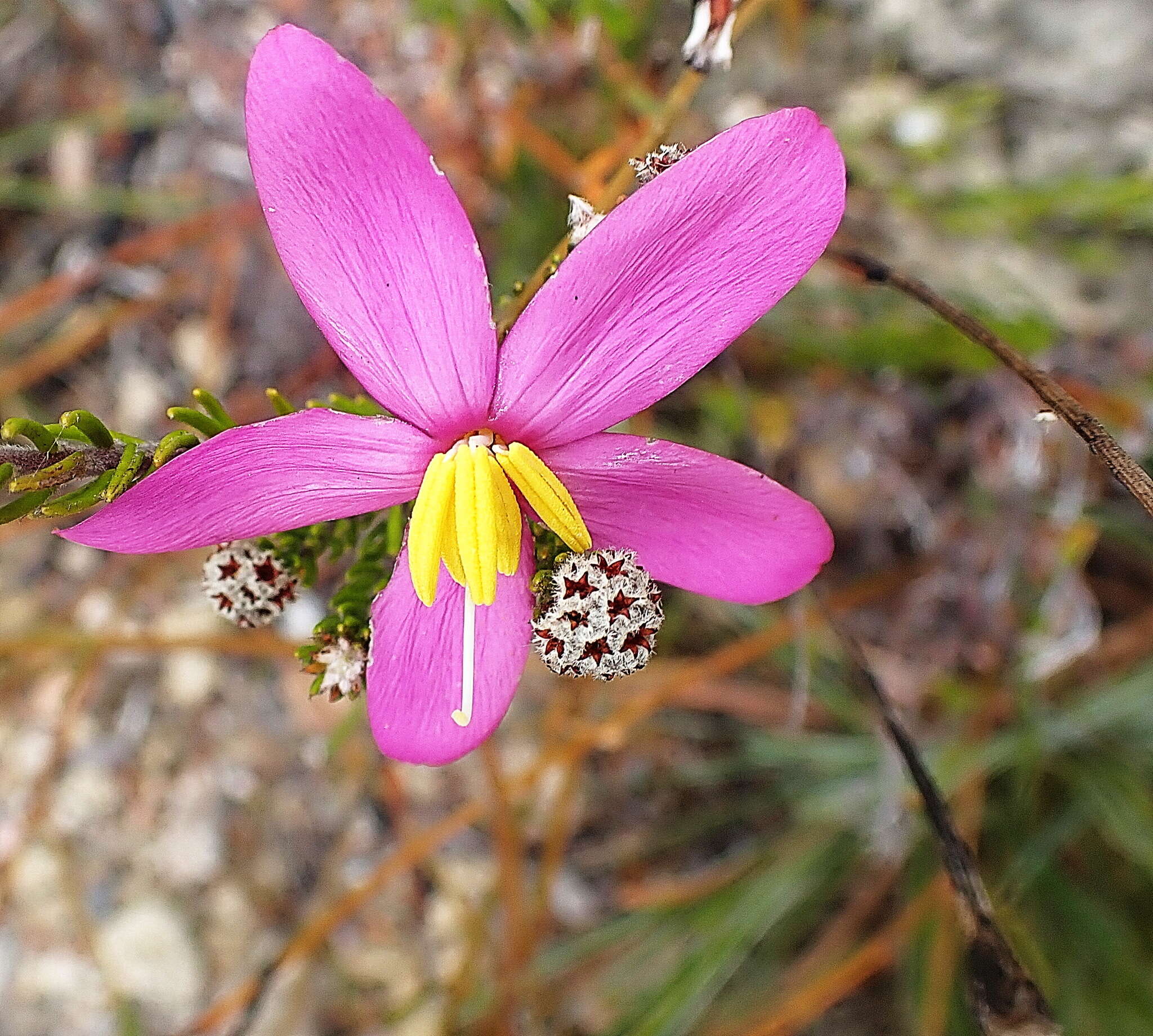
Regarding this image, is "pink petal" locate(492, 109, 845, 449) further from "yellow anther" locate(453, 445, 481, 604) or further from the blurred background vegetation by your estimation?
the blurred background vegetation

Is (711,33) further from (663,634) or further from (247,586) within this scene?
(663,634)

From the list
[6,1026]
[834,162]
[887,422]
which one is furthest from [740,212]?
[6,1026]

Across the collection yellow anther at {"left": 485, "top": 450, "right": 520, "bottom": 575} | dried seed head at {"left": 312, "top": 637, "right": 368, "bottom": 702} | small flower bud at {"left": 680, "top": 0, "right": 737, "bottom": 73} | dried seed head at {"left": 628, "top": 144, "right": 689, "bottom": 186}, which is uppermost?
small flower bud at {"left": 680, "top": 0, "right": 737, "bottom": 73}

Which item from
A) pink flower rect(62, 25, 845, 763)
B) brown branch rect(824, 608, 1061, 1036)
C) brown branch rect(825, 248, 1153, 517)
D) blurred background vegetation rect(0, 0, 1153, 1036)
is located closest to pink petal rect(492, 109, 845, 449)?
pink flower rect(62, 25, 845, 763)

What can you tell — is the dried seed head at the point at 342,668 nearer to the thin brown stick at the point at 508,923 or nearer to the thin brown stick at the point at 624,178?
the thin brown stick at the point at 624,178

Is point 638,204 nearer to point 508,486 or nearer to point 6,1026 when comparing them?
point 508,486

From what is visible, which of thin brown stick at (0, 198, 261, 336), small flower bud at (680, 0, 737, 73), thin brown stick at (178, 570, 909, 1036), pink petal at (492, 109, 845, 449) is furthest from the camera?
thin brown stick at (0, 198, 261, 336)

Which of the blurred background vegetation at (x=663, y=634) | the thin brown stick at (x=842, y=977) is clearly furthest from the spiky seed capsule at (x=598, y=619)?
the thin brown stick at (x=842, y=977)
